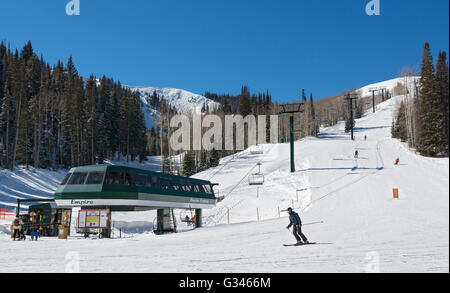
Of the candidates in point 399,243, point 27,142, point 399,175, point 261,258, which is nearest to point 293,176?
point 399,175

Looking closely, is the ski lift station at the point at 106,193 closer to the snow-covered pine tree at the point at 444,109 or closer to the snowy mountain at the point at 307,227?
the snowy mountain at the point at 307,227

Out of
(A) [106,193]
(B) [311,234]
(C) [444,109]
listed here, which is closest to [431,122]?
(C) [444,109]

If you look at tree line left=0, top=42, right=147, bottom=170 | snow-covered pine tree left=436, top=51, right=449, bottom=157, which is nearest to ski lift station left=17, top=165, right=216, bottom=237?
snow-covered pine tree left=436, top=51, right=449, bottom=157

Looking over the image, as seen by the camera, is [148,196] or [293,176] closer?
[148,196]

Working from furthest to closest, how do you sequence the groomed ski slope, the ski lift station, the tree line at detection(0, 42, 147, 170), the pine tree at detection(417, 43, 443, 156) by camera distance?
the tree line at detection(0, 42, 147, 170) < the ski lift station < the groomed ski slope < the pine tree at detection(417, 43, 443, 156)

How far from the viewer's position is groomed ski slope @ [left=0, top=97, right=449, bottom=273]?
29.8 feet

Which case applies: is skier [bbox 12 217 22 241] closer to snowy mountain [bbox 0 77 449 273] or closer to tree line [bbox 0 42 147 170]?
snowy mountain [bbox 0 77 449 273]

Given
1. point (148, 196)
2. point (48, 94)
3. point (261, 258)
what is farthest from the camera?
point (48, 94)

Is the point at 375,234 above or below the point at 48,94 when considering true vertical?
below

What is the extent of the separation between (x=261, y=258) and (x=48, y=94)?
68.8 metres

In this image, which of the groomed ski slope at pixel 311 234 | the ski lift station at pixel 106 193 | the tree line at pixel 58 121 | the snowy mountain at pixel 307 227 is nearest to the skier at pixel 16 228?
the groomed ski slope at pixel 311 234

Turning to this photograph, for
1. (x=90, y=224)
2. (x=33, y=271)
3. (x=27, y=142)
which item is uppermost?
(x=27, y=142)

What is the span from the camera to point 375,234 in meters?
14.8
